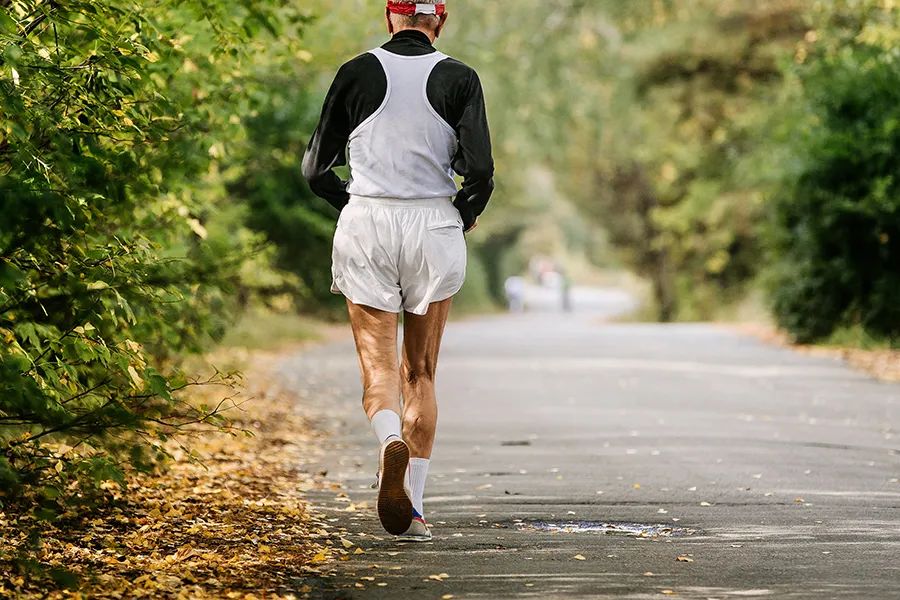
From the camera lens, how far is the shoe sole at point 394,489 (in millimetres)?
6227

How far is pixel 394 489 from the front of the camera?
20.5 feet

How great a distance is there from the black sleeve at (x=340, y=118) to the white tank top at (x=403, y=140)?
0.14ft

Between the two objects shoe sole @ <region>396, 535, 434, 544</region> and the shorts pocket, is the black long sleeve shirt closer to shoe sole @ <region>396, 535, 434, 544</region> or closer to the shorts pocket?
the shorts pocket

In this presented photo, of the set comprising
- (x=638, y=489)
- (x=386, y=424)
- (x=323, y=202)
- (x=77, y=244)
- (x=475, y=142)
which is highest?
(x=475, y=142)

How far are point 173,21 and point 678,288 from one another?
42583 mm

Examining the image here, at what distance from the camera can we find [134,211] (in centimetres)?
909

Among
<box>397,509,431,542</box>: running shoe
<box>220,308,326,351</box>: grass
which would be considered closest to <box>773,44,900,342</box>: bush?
<box>220,308,326,351</box>: grass

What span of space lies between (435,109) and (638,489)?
2.65 m

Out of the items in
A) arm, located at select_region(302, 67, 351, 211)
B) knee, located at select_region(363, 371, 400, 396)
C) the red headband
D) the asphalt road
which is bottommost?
the asphalt road

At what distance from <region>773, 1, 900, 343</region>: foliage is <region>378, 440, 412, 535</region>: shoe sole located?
14726 millimetres

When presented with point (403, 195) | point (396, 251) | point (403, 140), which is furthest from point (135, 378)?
point (403, 140)

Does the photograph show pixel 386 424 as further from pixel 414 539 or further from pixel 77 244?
pixel 77 244

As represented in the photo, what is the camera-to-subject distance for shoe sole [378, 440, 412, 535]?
20.4 ft

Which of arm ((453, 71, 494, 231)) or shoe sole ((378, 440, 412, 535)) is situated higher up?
arm ((453, 71, 494, 231))
